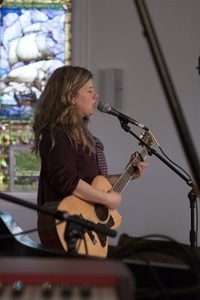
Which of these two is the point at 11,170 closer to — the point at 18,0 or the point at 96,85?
the point at 96,85

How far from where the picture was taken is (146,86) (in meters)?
3.98

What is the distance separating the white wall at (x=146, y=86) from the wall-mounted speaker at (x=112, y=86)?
0.05 meters

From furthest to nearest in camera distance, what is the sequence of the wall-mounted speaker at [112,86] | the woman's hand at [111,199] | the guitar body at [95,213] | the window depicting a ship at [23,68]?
the window depicting a ship at [23,68] → the wall-mounted speaker at [112,86] → the woman's hand at [111,199] → the guitar body at [95,213]

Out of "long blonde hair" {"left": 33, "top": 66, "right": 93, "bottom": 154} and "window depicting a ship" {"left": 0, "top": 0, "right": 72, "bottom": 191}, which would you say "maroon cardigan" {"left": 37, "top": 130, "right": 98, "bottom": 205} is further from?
"window depicting a ship" {"left": 0, "top": 0, "right": 72, "bottom": 191}

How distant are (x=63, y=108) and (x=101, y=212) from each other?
463mm

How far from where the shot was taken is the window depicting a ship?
4.01 metres

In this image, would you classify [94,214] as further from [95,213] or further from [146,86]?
[146,86]

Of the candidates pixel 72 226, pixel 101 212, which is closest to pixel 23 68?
A: pixel 101 212

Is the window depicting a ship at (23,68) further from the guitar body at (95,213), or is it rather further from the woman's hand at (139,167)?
the guitar body at (95,213)

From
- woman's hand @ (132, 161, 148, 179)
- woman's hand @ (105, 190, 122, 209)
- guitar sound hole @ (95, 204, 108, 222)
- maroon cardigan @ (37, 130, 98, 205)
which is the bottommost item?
guitar sound hole @ (95, 204, 108, 222)

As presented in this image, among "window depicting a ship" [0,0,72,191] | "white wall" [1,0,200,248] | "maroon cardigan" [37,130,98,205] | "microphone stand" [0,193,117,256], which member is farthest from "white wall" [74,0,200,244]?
"microphone stand" [0,193,117,256]

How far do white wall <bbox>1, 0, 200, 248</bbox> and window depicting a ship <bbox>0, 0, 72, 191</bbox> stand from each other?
0.16 metres

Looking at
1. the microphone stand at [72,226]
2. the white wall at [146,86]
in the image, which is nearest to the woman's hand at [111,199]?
the microphone stand at [72,226]

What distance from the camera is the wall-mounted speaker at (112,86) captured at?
3896 millimetres
